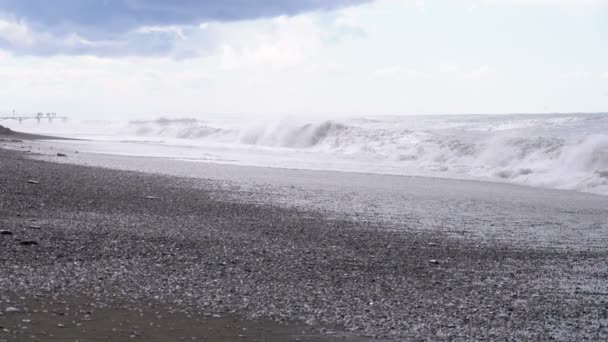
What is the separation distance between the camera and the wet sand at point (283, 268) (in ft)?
16.4

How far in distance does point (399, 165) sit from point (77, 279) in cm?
1976

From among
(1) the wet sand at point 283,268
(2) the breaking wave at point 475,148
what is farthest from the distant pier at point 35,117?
(1) the wet sand at point 283,268

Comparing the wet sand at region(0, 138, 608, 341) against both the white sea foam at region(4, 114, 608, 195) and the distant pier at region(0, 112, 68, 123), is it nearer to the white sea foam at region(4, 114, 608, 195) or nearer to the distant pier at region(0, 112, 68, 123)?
the white sea foam at region(4, 114, 608, 195)

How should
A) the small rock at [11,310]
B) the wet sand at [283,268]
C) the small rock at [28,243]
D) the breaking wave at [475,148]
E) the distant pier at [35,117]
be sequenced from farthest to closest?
the distant pier at [35,117], the breaking wave at [475,148], the small rock at [28,243], the wet sand at [283,268], the small rock at [11,310]

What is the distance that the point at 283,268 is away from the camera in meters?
6.82

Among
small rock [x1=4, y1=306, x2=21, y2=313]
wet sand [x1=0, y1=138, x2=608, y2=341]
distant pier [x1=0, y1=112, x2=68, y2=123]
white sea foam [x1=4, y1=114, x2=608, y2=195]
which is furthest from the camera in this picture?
distant pier [x1=0, y1=112, x2=68, y2=123]

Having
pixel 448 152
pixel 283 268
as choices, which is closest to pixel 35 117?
pixel 448 152

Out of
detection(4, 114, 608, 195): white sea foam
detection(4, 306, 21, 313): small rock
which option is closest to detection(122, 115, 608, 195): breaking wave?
detection(4, 114, 608, 195): white sea foam

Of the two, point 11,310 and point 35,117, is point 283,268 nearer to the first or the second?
point 11,310

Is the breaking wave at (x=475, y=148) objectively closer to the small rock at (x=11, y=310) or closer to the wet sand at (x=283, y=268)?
the wet sand at (x=283, y=268)

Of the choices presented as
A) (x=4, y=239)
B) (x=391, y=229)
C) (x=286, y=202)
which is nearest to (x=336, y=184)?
(x=286, y=202)

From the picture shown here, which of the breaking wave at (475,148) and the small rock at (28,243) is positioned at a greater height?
the breaking wave at (475,148)

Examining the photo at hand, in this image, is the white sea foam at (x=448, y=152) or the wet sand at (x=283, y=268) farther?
the white sea foam at (x=448, y=152)

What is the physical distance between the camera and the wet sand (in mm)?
4992
